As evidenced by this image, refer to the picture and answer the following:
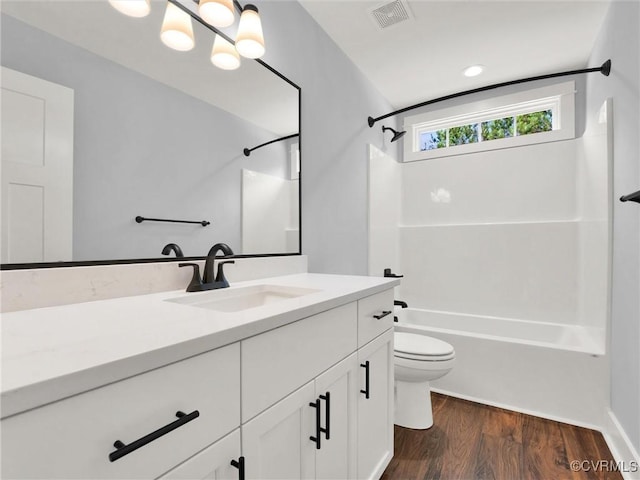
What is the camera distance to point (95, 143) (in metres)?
0.94

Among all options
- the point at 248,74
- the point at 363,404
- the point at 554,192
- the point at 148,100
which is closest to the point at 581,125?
the point at 554,192

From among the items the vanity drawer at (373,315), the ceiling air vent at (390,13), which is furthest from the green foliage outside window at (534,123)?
the vanity drawer at (373,315)

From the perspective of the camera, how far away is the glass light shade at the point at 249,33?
1.27 meters

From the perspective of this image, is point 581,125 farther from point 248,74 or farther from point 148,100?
point 148,100

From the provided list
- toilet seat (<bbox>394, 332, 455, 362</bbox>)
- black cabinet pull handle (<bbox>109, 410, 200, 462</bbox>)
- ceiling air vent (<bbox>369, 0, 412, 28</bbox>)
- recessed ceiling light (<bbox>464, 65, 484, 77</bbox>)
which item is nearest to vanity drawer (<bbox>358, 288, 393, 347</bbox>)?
toilet seat (<bbox>394, 332, 455, 362</bbox>)

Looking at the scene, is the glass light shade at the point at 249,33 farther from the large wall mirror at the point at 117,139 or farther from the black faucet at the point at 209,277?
the black faucet at the point at 209,277

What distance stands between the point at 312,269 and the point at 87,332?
1380 millimetres

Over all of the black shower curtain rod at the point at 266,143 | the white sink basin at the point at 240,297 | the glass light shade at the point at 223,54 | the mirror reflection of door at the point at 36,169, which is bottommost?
the white sink basin at the point at 240,297

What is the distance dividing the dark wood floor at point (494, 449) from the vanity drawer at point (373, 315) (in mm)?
752

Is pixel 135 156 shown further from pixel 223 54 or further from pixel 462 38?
pixel 462 38

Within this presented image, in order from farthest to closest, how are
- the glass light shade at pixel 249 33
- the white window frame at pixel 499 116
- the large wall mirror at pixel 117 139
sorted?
1. the white window frame at pixel 499 116
2. the glass light shade at pixel 249 33
3. the large wall mirror at pixel 117 139

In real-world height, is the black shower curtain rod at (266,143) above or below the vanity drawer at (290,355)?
above

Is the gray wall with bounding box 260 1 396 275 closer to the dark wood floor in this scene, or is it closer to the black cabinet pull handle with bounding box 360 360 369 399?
the black cabinet pull handle with bounding box 360 360 369 399

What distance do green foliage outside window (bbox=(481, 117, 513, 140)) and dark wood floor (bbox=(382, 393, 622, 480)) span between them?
91.4 inches
